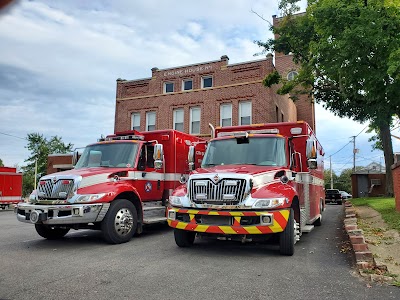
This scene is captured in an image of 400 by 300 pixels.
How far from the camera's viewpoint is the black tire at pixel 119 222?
25.5 ft

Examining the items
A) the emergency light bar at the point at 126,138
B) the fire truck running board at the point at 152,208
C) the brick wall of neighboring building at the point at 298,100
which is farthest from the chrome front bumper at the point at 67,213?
the brick wall of neighboring building at the point at 298,100

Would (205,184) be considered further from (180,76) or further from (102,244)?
(180,76)

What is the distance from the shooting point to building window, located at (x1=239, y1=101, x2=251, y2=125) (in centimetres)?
2322

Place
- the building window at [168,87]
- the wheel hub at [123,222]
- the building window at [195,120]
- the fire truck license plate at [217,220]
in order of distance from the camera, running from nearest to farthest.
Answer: the fire truck license plate at [217,220] < the wheel hub at [123,222] < the building window at [195,120] < the building window at [168,87]

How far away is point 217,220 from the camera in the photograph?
6531 millimetres

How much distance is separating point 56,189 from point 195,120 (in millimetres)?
17555

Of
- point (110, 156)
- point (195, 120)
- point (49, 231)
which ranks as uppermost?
point (195, 120)

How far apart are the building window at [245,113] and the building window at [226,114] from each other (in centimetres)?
76

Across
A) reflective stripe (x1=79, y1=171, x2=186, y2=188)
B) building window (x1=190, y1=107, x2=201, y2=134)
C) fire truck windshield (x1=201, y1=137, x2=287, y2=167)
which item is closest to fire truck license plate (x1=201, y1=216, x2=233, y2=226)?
fire truck windshield (x1=201, y1=137, x2=287, y2=167)

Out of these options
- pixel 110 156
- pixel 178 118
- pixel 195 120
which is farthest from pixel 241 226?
pixel 178 118

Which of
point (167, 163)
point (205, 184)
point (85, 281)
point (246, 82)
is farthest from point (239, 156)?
point (246, 82)

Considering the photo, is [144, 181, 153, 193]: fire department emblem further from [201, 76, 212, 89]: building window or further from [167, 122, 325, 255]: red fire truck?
[201, 76, 212, 89]: building window

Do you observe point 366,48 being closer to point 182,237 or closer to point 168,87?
point 182,237

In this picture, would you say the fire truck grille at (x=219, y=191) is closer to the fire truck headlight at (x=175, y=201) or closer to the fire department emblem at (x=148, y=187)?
the fire truck headlight at (x=175, y=201)
